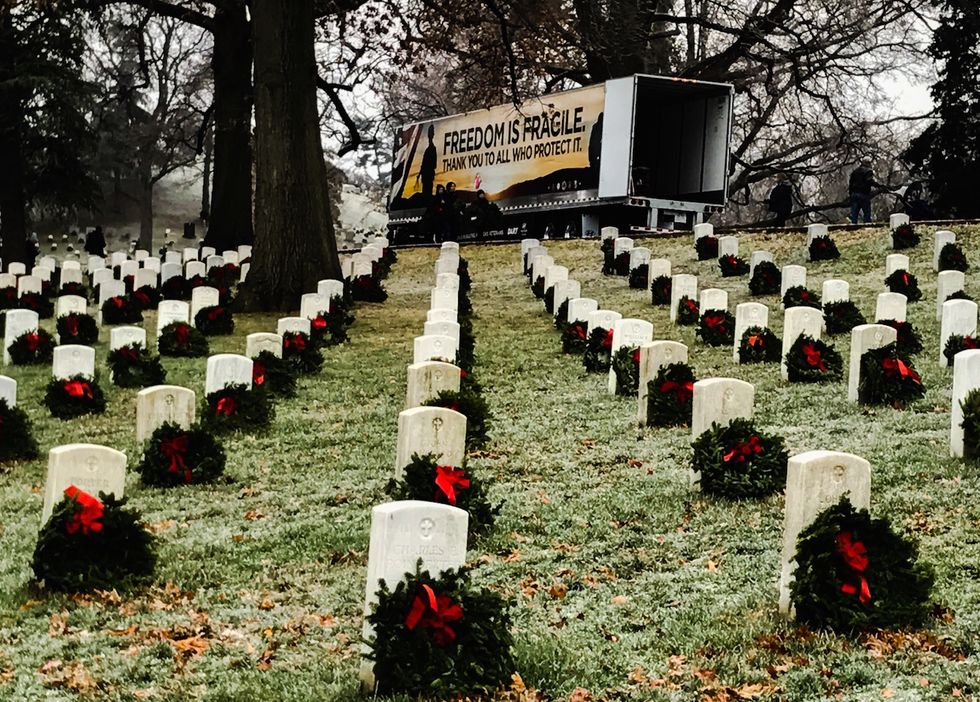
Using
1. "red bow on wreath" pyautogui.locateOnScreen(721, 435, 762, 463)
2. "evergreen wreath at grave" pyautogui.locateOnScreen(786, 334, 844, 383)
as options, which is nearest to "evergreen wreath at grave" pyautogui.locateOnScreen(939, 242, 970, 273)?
"evergreen wreath at grave" pyautogui.locateOnScreen(786, 334, 844, 383)

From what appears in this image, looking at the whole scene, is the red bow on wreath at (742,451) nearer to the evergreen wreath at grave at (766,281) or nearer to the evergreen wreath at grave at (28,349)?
the evergreen wreath at grave at (28,349)

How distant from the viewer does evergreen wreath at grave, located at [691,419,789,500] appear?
819 centimetres

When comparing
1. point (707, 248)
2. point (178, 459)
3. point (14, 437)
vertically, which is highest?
point (707, 248)

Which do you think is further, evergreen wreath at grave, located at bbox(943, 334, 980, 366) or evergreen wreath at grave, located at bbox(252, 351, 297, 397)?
evergreen wreath at grave, located at bbox(252, 351, 297, 397)

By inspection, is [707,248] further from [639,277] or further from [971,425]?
[971,425]

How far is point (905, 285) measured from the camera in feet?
57.3

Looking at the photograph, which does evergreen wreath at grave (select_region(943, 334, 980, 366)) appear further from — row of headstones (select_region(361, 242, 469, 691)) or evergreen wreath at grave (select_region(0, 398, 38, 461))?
evergreen wreath at grave (select_region(0, 398, 38, 461))

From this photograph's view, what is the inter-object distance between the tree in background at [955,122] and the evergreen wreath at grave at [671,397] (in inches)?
940

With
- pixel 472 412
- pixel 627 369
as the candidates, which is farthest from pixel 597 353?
pixel 472 412

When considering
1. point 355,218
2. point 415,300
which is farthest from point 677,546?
point 355,218

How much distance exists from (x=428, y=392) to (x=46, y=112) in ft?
86.0

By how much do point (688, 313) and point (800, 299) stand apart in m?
1.46

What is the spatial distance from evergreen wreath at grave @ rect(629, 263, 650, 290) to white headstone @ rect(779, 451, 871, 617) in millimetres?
15313

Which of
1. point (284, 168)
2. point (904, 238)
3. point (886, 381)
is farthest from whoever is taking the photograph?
point (904, 238)
